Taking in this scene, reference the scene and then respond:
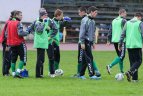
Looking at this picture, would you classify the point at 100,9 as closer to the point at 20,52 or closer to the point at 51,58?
the point at 51,58

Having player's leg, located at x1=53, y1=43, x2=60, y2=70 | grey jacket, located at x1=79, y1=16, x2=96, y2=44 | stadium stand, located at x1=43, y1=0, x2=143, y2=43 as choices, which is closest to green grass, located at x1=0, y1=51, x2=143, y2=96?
player's leg, located at x1=53, y1=43, x2=60, y2=70

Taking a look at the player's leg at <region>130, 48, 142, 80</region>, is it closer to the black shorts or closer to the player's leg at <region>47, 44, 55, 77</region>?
the player's leg at <region>47, 44, 55, 77</region>

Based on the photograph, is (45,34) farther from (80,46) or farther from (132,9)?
(132,9)

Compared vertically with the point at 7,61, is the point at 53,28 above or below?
above

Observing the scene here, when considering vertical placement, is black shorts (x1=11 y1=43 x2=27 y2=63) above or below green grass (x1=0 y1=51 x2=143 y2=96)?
above

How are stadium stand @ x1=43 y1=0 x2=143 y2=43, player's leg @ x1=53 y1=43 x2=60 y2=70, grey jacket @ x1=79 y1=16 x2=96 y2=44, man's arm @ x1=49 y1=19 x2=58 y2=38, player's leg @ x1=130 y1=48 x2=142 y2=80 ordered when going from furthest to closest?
stadium stand @ x1=43 y1=0 x2=143 y2=43 < player's leg @ x1=53 y1=43 x2=60 y2=70 < man's arm @ x1=49 y1=19 x2=58 y2=38 < grey jacket @ x1=79 y1=16 x2=96 y2=44 < player's leg @ x1=130 y1=48 x2=142 y2=80

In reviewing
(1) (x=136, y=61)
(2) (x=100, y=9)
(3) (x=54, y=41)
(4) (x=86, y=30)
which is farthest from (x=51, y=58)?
(2) (x=100, y=9)

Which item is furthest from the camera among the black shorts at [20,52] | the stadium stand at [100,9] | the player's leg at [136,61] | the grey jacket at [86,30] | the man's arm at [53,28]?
the stadium stand at [100,9]

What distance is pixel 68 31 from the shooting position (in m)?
42.6

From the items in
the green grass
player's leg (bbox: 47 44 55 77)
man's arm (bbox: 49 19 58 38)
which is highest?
man's arm (bbox: 49 19 58 38)

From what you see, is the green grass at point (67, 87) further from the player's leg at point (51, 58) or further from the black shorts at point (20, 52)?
the black shorts at point (20, 52)

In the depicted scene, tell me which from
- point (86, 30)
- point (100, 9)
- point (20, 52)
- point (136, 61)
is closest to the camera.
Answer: point (136, 61)

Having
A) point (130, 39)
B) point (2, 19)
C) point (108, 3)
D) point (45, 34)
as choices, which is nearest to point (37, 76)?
point (45, 34)

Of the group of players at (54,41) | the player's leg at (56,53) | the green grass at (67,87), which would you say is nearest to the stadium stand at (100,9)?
the player's leg at (56,53)
